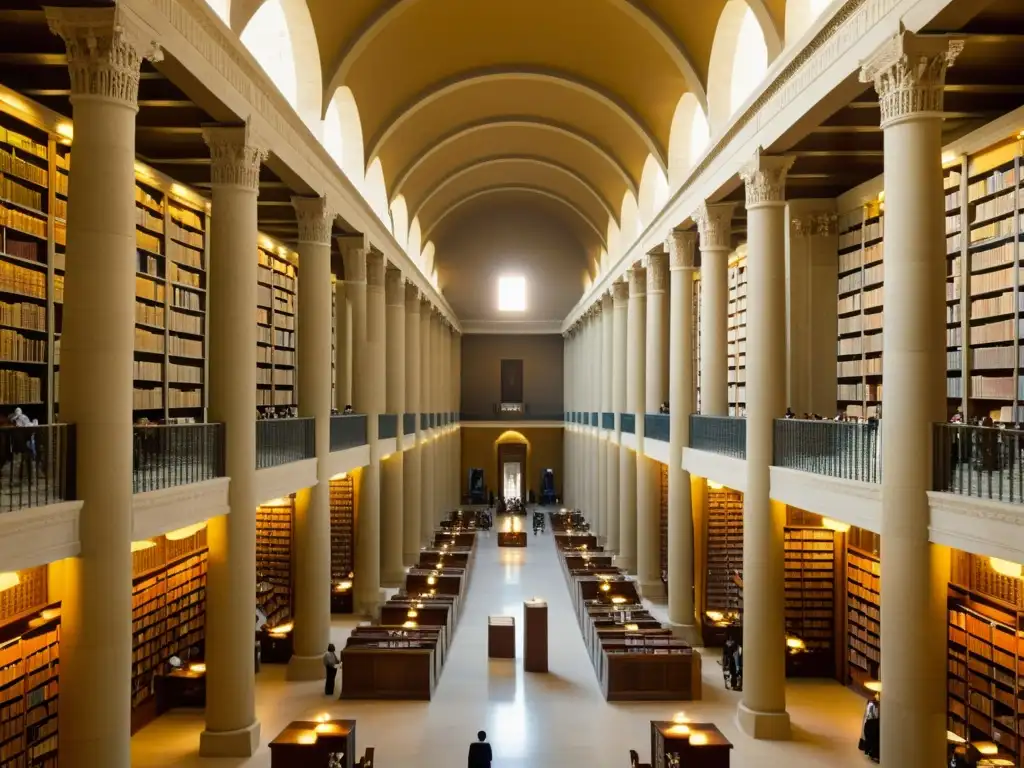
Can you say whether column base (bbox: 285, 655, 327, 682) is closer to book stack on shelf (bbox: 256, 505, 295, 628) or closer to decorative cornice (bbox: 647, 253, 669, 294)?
book stack on shelf (bbox: 256, 505, 295, 628)

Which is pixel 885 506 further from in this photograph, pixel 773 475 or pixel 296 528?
pixel 296 528

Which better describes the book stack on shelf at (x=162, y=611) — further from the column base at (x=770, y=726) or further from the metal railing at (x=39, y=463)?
the column base at (x=770, y=726)

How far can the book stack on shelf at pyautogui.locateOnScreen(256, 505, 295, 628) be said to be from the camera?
1725 cm

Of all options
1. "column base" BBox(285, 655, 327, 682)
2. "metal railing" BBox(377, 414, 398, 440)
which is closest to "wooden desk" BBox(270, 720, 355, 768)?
"column base" BBox(285, 655, 327, 682)

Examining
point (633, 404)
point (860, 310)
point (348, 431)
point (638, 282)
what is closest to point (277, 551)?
point (348, 431)

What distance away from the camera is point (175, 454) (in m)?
9.50

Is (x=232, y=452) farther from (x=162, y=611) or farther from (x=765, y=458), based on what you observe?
(x=765, y=458)

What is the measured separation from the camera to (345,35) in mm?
14703

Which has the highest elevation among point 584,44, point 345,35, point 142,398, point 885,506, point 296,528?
point 584,44

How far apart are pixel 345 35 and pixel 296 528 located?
7.49 meters

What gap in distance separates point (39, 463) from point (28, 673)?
125 inches

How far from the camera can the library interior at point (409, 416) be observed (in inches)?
307

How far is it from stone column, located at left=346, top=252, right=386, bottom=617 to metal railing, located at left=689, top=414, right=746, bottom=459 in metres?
6.21

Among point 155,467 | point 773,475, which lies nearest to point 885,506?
point 773,475
